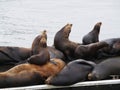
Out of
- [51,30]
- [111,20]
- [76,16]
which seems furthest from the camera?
[76,16]

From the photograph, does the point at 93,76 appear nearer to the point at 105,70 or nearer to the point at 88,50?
the point at 105,70

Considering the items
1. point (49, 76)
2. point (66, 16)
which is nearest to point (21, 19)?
point (66, 16)

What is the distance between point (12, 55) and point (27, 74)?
0.73 metres

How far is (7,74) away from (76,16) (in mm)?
7605

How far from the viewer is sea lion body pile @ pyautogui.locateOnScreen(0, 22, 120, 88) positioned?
410 centimetres

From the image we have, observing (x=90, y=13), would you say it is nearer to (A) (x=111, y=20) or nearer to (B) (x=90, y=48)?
(A) (x=111, y=20)

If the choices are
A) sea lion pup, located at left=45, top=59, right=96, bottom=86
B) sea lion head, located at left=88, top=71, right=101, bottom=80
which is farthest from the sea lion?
sea lion head, located at left=88, top=71, right=101, bottom=80

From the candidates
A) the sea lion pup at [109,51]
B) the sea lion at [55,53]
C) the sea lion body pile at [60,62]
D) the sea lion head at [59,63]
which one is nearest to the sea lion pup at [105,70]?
the sea lion body pile at [60,62]

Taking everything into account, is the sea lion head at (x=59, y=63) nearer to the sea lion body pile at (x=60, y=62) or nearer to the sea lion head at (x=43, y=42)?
the sea lion body pile at (x=60, y=62)

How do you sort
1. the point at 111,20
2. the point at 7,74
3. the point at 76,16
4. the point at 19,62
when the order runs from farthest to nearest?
the point at 76,16 → the point at 111,20 → the point at 19,62 → the point at 7,74

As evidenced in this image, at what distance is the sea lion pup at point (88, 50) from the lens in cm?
477

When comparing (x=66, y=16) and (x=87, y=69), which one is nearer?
(x=87, y=69)

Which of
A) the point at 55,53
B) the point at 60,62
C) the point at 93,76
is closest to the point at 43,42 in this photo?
the point at 60,62

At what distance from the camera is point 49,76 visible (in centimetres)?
422
